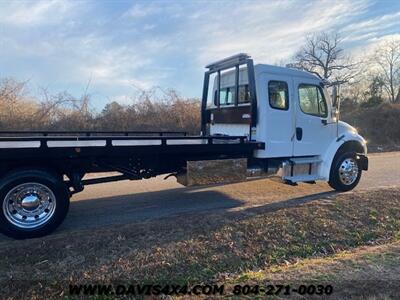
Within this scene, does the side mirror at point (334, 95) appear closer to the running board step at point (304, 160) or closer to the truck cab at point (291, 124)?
the truck cab at point (291, 124)

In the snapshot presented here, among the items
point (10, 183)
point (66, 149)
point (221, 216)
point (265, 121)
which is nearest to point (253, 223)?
point (221, 216)

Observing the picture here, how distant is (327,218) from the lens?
19.0 ft

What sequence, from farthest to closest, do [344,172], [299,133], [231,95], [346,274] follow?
[231,95] → [344,172] → [299,133] → [346,274]

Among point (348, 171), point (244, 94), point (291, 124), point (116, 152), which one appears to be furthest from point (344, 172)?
point (116, 152)

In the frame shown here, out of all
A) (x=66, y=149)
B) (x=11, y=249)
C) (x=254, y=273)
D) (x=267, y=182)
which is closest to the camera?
(x=254, y=273)

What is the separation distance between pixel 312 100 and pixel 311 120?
444 mm

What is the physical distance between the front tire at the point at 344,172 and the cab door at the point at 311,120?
0.43 m

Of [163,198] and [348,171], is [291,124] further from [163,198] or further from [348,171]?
[163,198]

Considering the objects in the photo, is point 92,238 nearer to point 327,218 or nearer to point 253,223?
point 253,223

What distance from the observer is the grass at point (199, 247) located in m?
3.88

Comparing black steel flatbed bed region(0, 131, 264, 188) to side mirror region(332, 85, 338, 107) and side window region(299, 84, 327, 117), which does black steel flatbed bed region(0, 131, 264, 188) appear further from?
side mirror region(332, 85, 338, 107)

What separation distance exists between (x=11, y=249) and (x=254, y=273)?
3.08 metres

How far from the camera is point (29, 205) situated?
5039 millimetres

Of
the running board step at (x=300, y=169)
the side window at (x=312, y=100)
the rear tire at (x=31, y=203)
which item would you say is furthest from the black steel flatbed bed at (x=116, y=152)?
the side window at (x=312, y=100)
